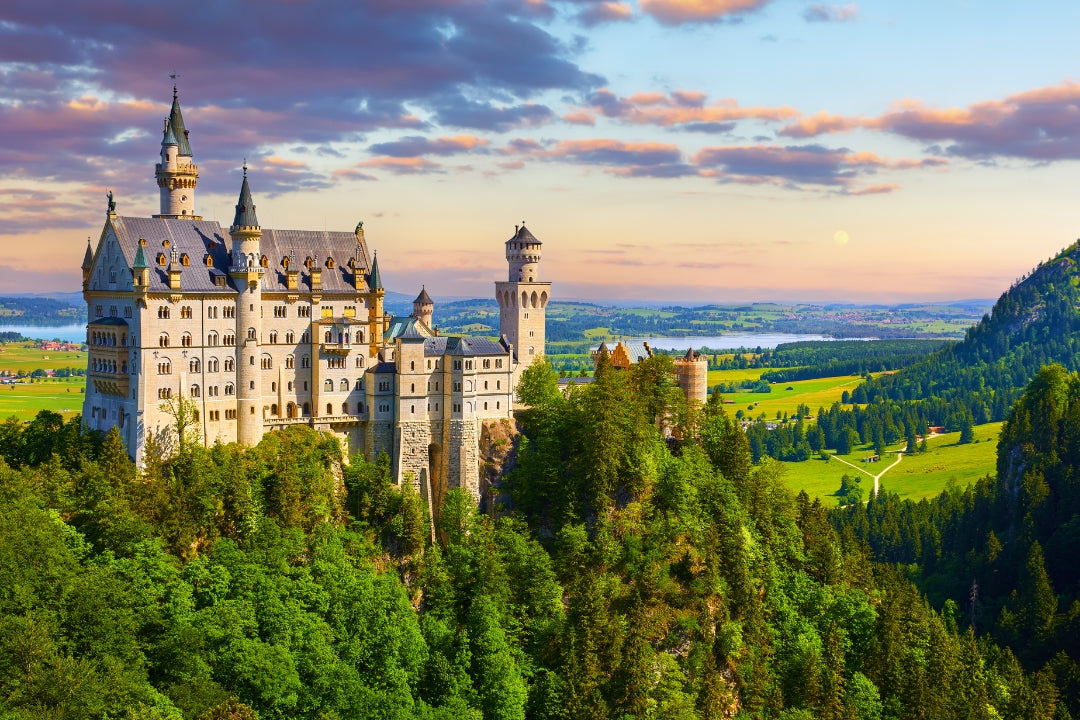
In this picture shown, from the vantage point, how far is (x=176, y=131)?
315ft

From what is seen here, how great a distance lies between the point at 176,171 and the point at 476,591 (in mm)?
44427

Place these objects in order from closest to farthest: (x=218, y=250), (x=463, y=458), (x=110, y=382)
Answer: (x=110, y=382), (x=218, y=250), (x=463, y=458)

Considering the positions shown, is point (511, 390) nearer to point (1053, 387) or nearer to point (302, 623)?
point (302, 623)

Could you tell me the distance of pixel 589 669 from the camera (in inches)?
3204

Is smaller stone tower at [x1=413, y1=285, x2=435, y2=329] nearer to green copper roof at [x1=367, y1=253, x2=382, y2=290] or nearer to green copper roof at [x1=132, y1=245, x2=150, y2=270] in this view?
green copper roof at [x1=367, y1=253, x2=382, y2=290]

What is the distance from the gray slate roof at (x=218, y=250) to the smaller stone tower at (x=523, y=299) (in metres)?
14.3

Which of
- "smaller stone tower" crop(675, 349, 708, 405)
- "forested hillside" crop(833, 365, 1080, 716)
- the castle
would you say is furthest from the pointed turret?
"forested hillside" crop(833, 365, 1080, 716)

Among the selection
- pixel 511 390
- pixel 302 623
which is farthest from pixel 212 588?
pixel 511 390

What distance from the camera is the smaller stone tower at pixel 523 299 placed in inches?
4126

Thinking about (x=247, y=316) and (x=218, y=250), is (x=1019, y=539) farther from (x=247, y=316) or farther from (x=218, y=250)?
(x=218, y=250)

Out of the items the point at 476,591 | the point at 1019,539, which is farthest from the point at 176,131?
the point at 1019,539

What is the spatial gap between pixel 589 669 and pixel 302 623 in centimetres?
2114

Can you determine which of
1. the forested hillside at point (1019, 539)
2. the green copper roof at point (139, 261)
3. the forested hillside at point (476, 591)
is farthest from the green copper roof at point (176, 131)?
the forested hillside at point (1019, 539)

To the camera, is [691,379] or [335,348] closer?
[335,348]
